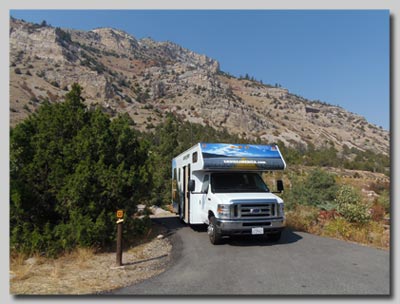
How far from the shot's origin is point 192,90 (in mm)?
100688

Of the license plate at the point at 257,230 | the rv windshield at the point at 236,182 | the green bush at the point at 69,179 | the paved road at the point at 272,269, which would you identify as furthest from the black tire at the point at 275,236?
the green bush at the point at 69,179

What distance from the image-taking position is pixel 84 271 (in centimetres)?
787

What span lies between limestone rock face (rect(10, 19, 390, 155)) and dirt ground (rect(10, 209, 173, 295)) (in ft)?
177

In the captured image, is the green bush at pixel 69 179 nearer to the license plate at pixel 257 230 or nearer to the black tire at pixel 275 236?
the license plate at pixel 257 230

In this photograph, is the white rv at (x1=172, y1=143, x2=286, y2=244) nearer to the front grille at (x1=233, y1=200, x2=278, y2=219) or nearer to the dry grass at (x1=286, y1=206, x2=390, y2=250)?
the front grille at (x1=233, y1=200, x2=278, y2=219)

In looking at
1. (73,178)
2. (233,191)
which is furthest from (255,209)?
(73,178)

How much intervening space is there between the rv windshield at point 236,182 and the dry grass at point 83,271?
2.52 meters

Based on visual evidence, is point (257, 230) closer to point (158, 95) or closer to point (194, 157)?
point (194, 157)

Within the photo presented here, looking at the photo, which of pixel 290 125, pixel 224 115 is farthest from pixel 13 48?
pixel 290 125

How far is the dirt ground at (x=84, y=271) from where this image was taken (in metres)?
6.65

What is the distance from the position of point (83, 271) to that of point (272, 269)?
170 inches

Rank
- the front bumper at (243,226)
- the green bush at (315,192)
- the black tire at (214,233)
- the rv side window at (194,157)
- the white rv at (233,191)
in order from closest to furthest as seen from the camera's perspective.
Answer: the front bumper at (243,226)
the white rv at (233,191)
the black tire at (214,233)
the rv side window at (194,157)
the green bush at (315,192)

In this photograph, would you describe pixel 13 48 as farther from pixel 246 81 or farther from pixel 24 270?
pixel 24 270

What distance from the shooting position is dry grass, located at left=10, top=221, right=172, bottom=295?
666 cm
